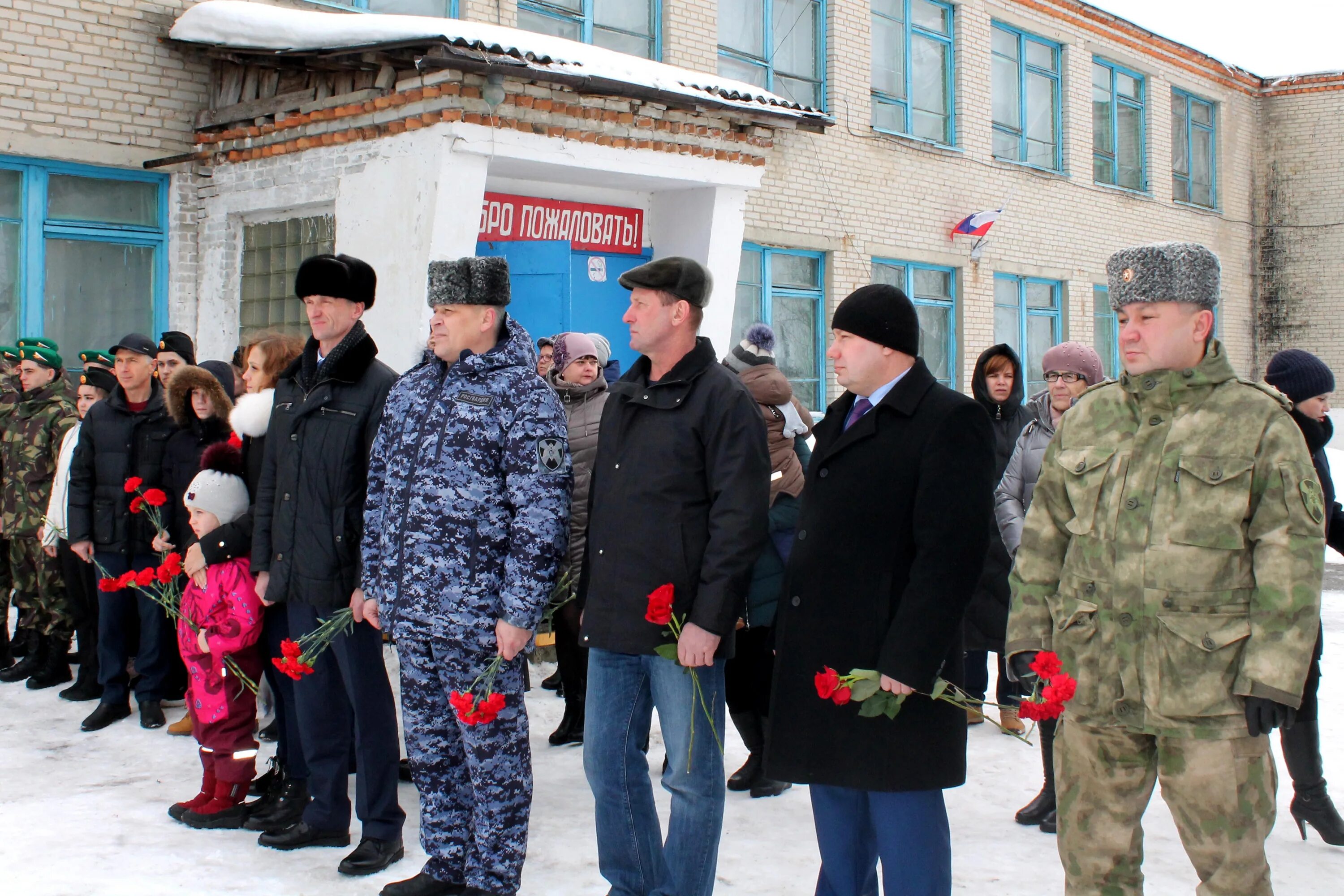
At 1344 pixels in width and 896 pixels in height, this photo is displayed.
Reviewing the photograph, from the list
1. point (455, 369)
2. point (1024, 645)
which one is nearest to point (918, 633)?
point (1024, 645)

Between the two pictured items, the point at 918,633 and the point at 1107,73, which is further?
the point at 1107,73

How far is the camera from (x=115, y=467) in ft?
18.2

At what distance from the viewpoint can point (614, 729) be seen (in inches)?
126

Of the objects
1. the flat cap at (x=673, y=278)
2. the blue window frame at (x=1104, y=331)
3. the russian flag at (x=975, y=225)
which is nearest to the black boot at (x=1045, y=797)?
the flat cap at (x=673, y=278)

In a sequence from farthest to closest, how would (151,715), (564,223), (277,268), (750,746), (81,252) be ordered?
1. (564,223)
2. (277,268)
3. (81,252)
4. (151,715)
5. (750,746)

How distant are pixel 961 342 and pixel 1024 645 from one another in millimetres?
11411

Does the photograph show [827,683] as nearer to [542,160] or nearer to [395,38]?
[395,38]

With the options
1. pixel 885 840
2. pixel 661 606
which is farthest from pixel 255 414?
pixel 885 840

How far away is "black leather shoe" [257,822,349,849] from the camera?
3.97m

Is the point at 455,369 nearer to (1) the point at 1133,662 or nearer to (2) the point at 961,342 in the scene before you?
(1) the point at 1133,662

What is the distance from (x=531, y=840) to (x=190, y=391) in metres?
2.32

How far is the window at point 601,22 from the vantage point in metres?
9.91

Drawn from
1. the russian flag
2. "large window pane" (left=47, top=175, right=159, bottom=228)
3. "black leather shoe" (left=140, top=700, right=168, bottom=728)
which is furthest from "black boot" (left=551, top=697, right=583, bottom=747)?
the russian flag

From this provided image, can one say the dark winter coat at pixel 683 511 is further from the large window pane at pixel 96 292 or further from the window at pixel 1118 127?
the window at pixel 1118 127
